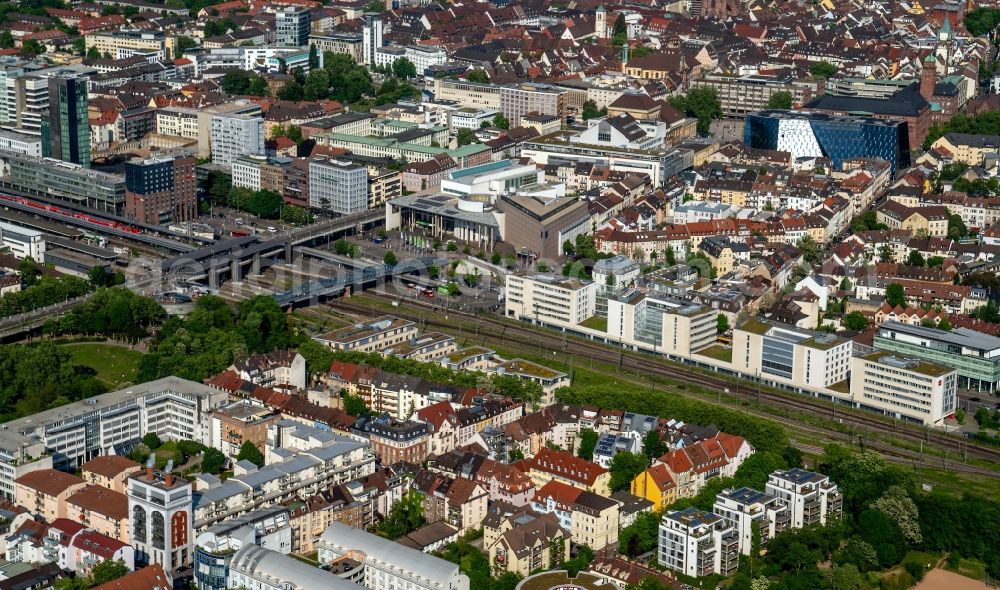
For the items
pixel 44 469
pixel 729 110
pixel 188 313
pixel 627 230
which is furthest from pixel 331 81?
pixel 44 469

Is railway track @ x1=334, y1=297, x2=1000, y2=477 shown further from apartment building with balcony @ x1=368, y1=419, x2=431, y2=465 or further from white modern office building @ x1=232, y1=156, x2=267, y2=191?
white modern office building @ x1=232, y1=156, x2=267, y2=191

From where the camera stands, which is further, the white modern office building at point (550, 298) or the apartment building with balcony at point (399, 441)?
the white modern office building at point (550, 298)

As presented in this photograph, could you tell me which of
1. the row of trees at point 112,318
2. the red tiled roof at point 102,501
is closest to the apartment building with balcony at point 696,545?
Result: the red tiled roof at point 102,501

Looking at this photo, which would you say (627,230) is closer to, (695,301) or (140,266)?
(695,301)

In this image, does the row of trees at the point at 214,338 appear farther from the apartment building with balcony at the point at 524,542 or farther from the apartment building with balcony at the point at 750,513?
the apartment building with balcony at the point at 750,513

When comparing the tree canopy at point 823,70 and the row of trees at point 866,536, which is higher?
the tree canopy at point 823,70

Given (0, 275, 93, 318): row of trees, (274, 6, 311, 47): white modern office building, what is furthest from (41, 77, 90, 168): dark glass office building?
(274, 6, 311, 47): white modern office building
